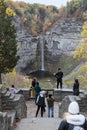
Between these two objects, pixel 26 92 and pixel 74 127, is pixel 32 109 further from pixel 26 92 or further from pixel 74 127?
pixel 74 127

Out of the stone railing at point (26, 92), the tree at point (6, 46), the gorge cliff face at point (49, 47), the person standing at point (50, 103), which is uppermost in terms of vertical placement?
the tree at point (6, 46)

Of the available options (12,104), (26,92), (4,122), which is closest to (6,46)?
(26,92)

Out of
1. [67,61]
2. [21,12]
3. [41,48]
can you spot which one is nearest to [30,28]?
[21,12]

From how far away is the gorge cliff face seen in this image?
70.9 metres

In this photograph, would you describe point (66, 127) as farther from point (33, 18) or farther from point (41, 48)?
point (33, 18)

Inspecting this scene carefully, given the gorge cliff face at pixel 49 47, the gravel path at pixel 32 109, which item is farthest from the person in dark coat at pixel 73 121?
the gorge cliff face at pixel 49 47

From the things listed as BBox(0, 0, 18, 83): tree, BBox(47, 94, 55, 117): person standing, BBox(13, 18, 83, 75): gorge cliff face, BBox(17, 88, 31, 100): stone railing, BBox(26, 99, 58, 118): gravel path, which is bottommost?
BBox(13, 18, 83, 75): gorge cliff face

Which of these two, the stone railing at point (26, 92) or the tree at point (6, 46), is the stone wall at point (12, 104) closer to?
the stone railing at point (26, 92)

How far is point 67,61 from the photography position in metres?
70.4

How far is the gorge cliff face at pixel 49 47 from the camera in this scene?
7088cm

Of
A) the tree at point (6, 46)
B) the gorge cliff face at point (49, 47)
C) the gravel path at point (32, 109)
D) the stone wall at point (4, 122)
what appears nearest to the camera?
the stone wall at point (4, 122)

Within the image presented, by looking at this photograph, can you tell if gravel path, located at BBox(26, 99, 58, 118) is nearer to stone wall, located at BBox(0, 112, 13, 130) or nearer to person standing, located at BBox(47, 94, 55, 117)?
person standing, located at BBox(47, 94, 55, 117)

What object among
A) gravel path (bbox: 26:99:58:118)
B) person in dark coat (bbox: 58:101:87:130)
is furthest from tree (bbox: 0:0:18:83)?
person in dark coat (bbox: 58:101:87:130)

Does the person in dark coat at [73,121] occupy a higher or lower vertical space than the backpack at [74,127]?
higher
